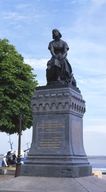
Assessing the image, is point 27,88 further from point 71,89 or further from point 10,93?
point 71,89

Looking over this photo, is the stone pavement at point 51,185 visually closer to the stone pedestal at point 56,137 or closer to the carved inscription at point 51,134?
the stone pedestal at point 56,137

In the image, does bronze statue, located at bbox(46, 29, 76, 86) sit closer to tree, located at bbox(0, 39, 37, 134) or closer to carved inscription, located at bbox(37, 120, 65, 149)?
carved inscription, located at bbox(37, 120, 65, 149)

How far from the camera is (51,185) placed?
51.0 ft

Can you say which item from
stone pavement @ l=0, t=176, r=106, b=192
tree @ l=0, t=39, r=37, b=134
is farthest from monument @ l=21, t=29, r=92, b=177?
tree @ l=0, t=39, r=37, b=134

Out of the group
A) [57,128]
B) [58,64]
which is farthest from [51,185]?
[58,64]

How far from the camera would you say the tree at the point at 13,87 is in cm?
3716

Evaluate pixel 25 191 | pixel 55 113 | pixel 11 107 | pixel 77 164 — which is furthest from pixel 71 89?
pixel 11 107

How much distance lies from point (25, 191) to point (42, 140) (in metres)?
2.31

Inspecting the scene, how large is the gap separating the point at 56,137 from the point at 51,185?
1.91 metres

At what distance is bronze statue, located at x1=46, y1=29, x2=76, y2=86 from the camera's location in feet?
57.9

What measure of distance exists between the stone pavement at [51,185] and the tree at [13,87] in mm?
20418

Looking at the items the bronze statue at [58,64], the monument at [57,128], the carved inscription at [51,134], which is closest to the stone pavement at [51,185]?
the monument at [57,128]

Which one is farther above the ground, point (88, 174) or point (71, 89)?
point (71, 89)

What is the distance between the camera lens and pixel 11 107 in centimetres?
3731
